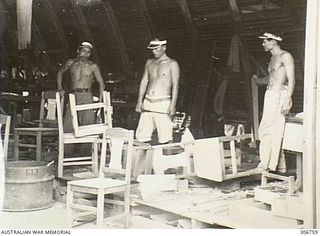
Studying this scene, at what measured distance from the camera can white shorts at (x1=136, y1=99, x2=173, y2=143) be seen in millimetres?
3572

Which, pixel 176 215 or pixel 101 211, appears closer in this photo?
pixel 101 211

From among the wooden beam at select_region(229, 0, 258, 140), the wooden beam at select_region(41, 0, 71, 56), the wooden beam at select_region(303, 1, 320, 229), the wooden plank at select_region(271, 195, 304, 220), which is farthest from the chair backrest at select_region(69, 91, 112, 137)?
the wooden beam at select_region(41, 0, 71, 56)

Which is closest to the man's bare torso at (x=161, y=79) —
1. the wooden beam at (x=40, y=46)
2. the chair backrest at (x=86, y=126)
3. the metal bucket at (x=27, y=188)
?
the chair backrest at (x=86, y=126)

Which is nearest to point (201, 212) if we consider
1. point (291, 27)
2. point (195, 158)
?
point (195, 158)

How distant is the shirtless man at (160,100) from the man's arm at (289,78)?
0.79 m

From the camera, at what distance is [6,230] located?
2031 mm

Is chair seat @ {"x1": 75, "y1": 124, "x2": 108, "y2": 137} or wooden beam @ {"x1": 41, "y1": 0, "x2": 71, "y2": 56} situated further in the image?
wooden beam @ {"x1": 41, "y1": 0, "x2": 71, "y2": 56}

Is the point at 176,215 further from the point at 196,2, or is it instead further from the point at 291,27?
the point at 196,2

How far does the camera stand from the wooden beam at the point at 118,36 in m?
5.00

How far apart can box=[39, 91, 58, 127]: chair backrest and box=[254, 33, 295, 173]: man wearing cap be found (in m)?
1.71

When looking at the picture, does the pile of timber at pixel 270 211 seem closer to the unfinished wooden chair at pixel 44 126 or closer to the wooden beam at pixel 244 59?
the wooden beam at pixel 244 59

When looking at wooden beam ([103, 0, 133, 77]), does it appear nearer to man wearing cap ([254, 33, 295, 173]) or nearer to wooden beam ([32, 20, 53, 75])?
wooden beam ([32, 20, 53, 75])

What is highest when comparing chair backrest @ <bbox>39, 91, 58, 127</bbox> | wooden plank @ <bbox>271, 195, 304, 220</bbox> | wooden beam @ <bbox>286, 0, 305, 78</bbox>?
wooden beam @ <bbox>286, 0, 305, 78</bbox>

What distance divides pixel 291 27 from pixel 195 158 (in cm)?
136
